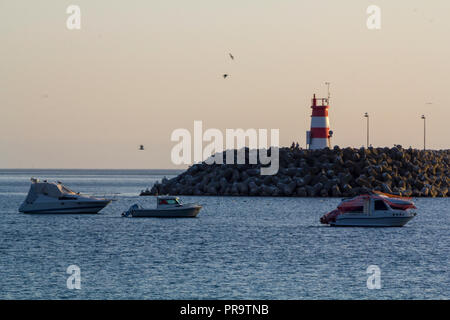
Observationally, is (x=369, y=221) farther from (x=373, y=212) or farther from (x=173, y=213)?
(x=173, y=213)

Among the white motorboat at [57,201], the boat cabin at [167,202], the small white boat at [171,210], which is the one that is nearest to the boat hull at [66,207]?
the white motorboat at [57,201]

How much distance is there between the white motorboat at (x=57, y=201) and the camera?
6919 centimetres

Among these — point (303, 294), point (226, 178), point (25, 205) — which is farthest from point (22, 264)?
point (226, 178)

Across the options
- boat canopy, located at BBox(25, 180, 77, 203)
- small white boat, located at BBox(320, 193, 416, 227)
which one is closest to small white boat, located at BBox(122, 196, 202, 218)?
boat canopy, located at BBox(25, 180, 77, 203)

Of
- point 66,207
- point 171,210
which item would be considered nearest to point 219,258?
point 171,210

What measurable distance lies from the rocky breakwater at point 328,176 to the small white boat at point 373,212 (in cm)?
3260

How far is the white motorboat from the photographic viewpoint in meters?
69.2

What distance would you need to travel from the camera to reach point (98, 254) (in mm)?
40969

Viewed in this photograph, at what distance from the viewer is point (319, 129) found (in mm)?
91000

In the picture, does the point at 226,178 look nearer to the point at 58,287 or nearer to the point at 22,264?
the point at 22,264

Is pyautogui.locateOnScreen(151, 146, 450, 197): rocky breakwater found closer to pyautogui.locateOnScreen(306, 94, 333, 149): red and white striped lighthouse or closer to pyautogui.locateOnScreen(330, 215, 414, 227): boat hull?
pyautogui.locateOnScreen(306, 94, 333, 149): red and white striped lighthouse

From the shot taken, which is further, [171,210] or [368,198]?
[171,210]

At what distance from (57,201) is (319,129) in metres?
34.8

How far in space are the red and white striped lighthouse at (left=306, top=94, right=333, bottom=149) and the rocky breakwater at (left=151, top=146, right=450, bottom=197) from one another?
224 centimetres
